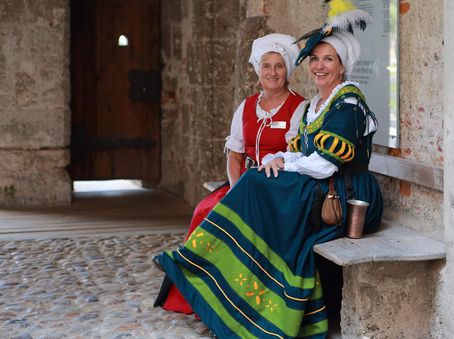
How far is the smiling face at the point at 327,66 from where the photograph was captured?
3.98 metres

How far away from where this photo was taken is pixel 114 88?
26.2ft

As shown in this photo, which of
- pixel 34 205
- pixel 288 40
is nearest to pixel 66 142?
pixel 34 205

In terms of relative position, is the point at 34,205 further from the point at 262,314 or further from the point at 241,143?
the point at 262,314

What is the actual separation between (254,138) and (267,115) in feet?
0.45

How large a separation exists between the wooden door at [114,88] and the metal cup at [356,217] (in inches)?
177

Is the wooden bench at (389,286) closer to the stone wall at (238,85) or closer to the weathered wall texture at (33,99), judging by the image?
the stone wall at (238,85)

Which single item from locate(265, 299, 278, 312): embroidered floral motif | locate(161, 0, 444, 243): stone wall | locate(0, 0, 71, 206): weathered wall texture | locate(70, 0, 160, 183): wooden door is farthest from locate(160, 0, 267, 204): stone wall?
locate(265, 299, 278, 312): embroidered floral motif

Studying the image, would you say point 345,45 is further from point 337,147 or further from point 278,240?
point 278,240

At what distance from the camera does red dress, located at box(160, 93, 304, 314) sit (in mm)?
4379

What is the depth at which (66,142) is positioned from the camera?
749cm

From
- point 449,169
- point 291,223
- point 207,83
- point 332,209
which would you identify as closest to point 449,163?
point 449,169

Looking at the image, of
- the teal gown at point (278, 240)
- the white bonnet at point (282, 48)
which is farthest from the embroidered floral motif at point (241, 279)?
the white bonnet at point (282, 48)

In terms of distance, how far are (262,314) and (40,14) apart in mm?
4334

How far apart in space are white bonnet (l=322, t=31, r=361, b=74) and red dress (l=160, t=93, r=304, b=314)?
1.96 ft
